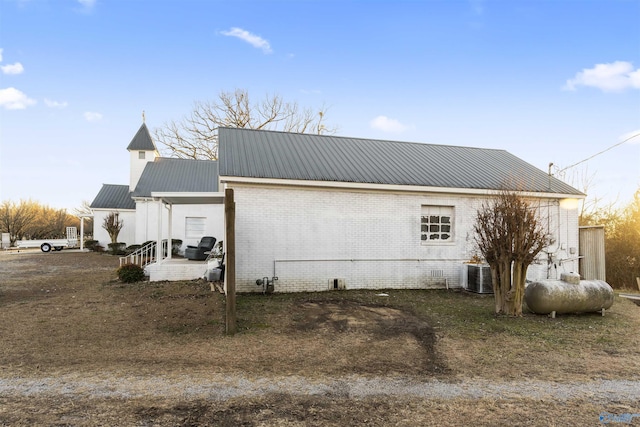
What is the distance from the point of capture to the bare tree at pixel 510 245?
8.20 m

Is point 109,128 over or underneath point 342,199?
over

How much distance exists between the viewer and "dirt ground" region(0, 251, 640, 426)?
154 inches

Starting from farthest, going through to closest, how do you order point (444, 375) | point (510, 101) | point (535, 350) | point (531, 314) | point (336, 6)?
point (510, 101)
point (336, 6)
point (531, 314)
point (535, 350)
point (444, 375)

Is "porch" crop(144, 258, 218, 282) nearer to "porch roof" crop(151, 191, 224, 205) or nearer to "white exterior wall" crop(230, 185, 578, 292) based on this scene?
"porch roof" crop(151, 191, 224, 205)

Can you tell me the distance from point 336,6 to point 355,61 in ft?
11.8

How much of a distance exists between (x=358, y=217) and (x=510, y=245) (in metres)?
4.76

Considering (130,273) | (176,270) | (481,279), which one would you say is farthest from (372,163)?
(130,273)

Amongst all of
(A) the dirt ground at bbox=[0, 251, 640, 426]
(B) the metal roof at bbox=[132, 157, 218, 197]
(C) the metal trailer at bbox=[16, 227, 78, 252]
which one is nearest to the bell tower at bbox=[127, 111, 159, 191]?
(B) the metal roof at bbox=[132, 157, 218, 197]

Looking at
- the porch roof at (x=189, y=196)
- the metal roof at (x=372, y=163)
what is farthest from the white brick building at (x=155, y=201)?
the metal roof at (x=372, y=163)

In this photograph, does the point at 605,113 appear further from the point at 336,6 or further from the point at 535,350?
the point at 535,350

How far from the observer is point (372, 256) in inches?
480

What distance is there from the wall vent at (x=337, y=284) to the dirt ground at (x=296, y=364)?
1.83 meters

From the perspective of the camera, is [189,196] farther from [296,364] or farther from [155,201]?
[155,201]

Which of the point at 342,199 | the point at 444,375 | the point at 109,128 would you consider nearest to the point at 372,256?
the point at 342,199
